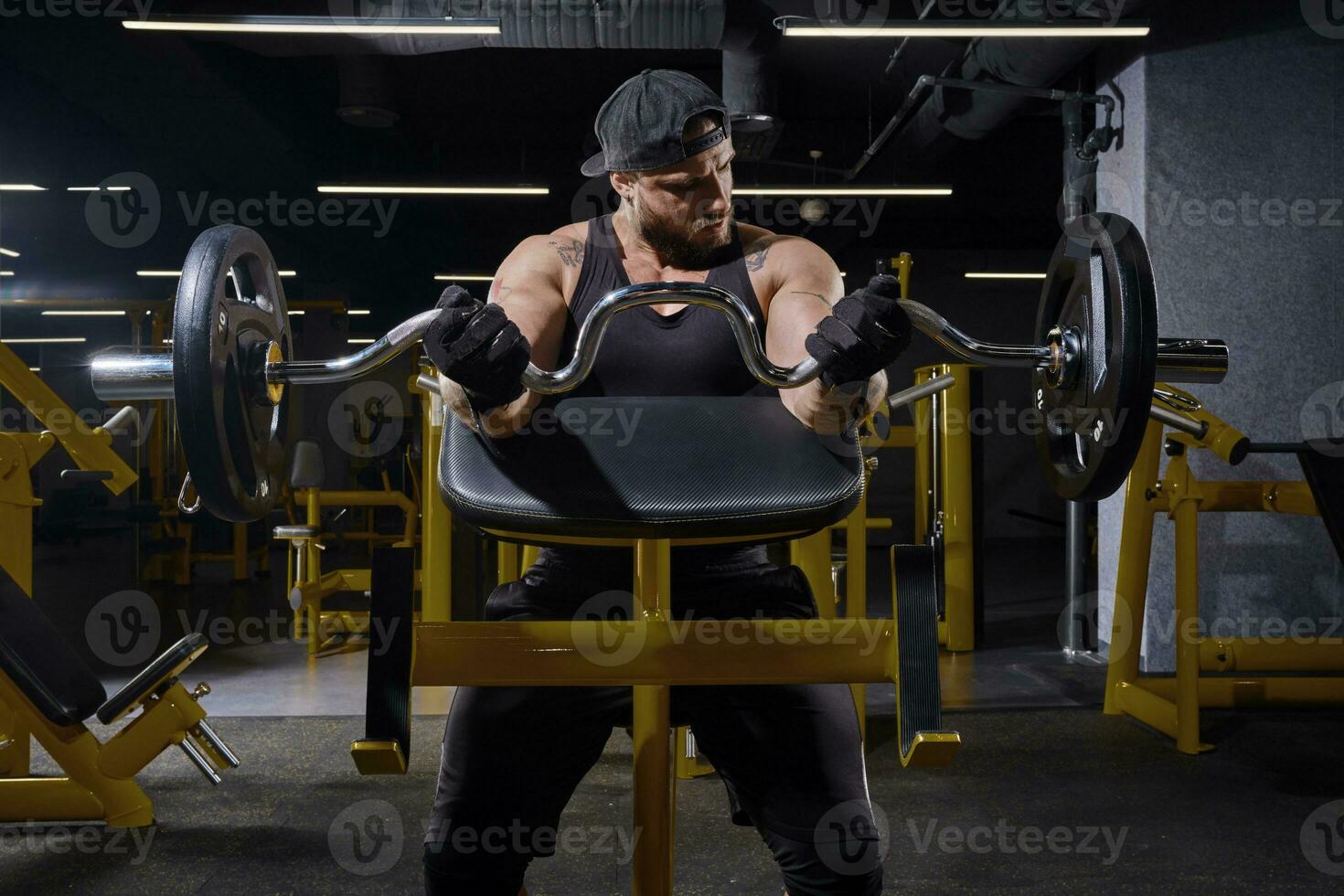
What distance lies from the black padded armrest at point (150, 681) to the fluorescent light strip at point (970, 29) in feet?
11.1

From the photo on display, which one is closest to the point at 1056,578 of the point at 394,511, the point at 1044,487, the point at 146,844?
the point at 1044,487

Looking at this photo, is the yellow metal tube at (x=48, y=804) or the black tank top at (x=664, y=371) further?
the yellow metal tube at (x=48, y=804)

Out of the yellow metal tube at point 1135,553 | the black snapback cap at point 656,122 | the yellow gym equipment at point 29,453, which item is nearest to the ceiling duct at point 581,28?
the yellow gym equipment at point 29,453

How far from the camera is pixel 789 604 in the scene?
1.39m

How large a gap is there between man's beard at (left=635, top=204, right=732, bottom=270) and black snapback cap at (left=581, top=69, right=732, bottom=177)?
145mm

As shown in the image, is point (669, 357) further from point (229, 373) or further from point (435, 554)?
point (435, 554)

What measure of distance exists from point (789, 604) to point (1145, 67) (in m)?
3.49

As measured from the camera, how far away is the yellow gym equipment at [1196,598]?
279 centimetres

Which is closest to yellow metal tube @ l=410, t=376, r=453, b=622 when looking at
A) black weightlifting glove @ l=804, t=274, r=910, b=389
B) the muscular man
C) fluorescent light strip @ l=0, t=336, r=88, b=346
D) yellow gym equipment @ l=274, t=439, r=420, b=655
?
yellow gym equipment @ l=274, t=439, r=420, b=655

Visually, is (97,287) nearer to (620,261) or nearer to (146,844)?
(146,844)

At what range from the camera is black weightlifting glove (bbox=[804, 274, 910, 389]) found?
3.31 feet

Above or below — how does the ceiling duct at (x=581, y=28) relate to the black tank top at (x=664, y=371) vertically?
above

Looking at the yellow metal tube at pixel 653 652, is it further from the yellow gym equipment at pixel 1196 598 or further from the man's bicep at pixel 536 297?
the yellow gym equipment at pixel 1196 598

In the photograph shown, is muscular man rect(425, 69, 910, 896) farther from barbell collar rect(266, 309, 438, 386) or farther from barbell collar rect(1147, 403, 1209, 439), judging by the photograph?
barbell collar rect(1147, 403, 1209, 439)
